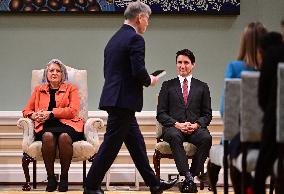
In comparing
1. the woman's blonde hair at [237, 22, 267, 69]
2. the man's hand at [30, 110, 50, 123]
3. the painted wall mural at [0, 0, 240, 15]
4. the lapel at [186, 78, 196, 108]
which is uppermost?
the painted wall mural at [0, 0, 240, 15]

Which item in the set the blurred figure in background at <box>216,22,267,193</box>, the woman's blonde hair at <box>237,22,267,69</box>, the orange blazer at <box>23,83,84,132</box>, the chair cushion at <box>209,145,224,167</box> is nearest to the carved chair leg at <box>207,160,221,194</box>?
the chair cushion at <box>209,145,224,167</box>

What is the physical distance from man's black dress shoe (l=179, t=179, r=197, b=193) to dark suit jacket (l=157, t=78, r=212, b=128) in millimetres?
631

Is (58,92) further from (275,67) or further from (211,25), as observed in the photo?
(275,67)

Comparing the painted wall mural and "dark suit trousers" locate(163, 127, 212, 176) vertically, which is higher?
the painted wall mural

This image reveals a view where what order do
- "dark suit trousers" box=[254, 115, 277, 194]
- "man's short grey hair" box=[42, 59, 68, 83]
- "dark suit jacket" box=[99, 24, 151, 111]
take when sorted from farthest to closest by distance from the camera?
"man's short grey hair" box=[42, 59, 68, 83], "dark suit jacket" box=[99, 24, 151, 111], "dark suit trousers" box=[254, 115, 277, 194]

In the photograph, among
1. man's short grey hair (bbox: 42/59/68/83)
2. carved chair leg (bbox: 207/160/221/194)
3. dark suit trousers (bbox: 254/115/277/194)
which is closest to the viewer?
dark suit trousers (bbox: 254/115/277/194)

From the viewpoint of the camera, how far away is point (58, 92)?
245 inches

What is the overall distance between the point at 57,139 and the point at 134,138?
4.42ft

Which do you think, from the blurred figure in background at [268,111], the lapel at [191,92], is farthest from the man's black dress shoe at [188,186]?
Result: the blurred figure in background at [268,111]

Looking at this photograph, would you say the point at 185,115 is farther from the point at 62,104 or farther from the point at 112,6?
the point at 112,6

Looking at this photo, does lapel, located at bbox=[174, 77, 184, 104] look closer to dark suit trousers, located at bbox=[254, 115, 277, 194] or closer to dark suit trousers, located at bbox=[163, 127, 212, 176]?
dark suit trousers, located at bbox=[163, 127, 212, 176]

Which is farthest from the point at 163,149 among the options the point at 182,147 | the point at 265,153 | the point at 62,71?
the point at 265,153

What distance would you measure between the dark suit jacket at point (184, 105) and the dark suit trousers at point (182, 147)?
156 millimetres

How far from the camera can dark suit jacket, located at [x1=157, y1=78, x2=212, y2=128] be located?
20.5ft
